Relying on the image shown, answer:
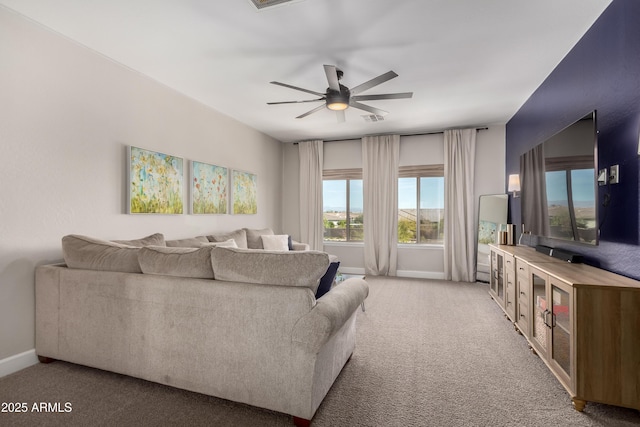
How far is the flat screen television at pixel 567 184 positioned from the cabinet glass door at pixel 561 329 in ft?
1.57

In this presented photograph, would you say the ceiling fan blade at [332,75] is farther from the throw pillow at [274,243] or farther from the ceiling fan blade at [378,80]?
the throw pillow at [274,243]

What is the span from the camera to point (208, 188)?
14.2 feet

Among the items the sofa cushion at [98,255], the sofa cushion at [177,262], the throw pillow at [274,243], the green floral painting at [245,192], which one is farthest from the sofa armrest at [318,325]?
the green floral painting at [245,192]

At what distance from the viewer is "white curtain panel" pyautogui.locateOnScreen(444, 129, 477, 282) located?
17.4 ft

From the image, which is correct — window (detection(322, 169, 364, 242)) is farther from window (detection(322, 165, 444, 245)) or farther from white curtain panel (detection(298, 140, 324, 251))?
white curtain panel (detection(298, 140, 324, 251))

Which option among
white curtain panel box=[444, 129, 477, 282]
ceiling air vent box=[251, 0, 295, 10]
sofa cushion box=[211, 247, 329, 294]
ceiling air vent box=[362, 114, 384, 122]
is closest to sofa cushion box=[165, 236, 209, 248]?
sofa cushion box=[211, 247, 329, 294]

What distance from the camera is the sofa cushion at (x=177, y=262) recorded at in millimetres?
1989

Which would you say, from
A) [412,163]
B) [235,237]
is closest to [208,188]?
[235,237]

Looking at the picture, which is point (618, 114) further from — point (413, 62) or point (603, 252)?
point (413, 62)

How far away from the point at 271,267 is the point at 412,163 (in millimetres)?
4527

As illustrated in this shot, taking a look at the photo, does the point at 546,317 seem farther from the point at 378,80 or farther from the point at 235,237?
the point at 235,237

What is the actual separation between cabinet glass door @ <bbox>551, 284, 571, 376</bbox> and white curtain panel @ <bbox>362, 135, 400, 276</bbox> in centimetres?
357

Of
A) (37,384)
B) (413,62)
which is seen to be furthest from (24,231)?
(413,62)

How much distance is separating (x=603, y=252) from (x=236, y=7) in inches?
124
